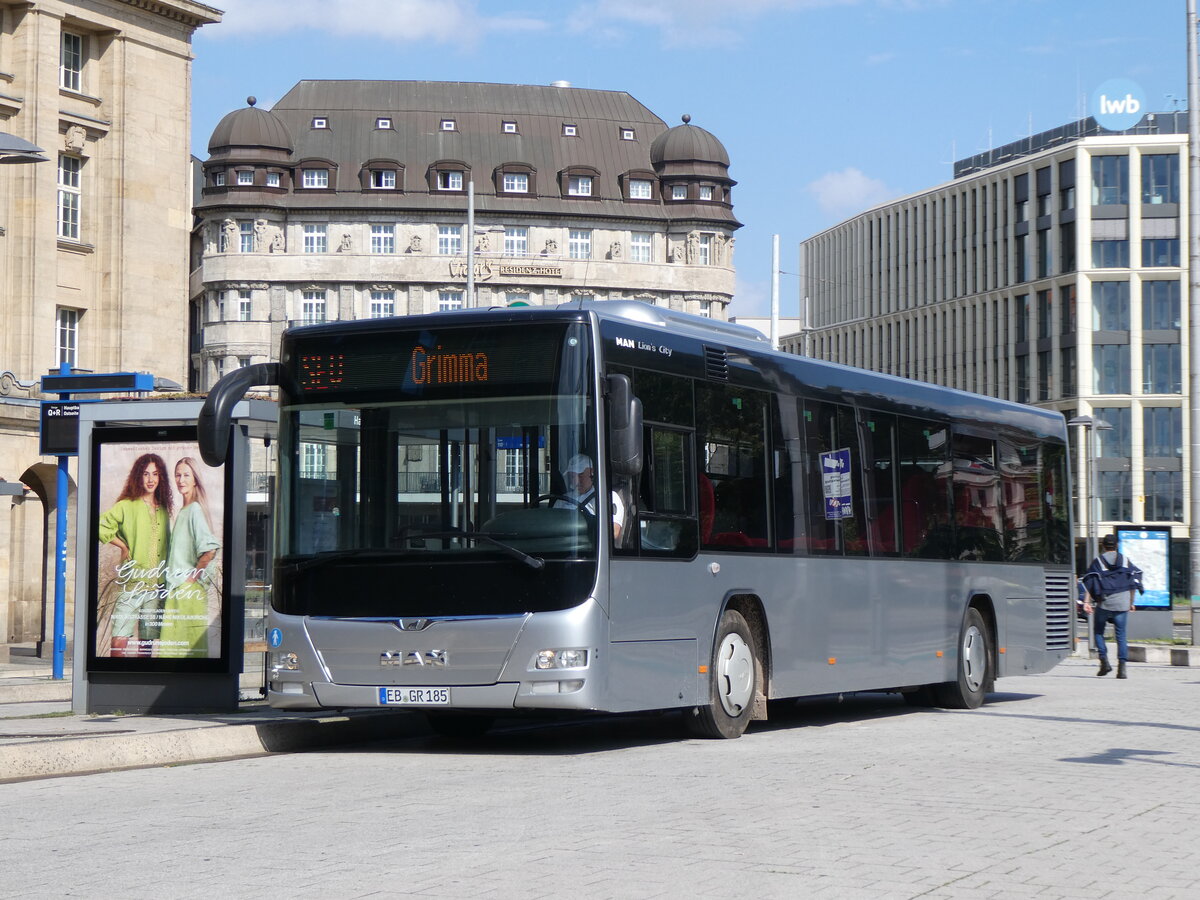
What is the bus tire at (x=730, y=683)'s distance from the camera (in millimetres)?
13781

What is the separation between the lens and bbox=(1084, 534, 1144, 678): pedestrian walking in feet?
78.5

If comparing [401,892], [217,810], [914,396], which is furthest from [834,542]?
[401,892]

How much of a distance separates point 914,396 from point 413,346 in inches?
244

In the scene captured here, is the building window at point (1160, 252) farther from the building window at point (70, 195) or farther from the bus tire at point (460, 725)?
the bus tire at point (460, 725)

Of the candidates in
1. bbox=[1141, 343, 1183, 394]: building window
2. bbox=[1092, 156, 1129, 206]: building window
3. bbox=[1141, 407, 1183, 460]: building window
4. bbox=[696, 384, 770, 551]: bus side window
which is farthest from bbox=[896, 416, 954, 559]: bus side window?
bbox=[1092, 156, 1129, 206]: building window

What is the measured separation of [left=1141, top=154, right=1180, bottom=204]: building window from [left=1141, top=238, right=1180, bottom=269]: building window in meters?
2.07

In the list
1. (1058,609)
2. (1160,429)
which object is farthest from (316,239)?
(1058,609)

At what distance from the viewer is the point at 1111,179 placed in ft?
322

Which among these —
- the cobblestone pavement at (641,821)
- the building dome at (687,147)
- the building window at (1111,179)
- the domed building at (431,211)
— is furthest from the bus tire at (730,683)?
the building dome at (687,147)

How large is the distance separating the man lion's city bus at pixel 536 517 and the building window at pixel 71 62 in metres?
28.2

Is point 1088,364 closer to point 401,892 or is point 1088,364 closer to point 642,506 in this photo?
point 642,506

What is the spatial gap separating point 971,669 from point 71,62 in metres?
28.0

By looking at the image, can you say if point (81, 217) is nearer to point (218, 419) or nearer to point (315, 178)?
point (218, 419)

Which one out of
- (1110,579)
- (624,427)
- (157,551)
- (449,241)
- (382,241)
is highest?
(449,241)
